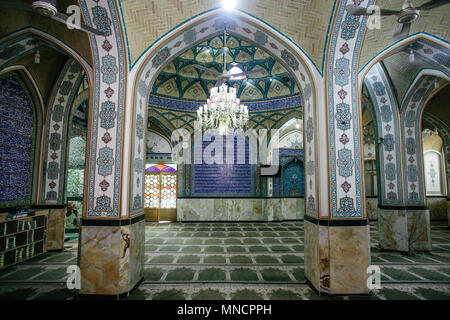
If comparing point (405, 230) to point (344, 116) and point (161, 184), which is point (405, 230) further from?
point (161, 184)

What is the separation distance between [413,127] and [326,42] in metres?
3.95

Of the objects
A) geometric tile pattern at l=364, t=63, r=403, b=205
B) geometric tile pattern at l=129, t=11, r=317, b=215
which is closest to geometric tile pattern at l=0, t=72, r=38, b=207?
geometric tile pattern at l=129, t=11, r=317, b=215

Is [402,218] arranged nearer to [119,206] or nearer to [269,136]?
[269,136]

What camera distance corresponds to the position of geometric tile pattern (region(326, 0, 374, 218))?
3.58 m

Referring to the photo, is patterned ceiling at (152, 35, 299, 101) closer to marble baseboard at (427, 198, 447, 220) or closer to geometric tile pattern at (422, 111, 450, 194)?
geometric tile pattern at (422, 111, 450, 194)

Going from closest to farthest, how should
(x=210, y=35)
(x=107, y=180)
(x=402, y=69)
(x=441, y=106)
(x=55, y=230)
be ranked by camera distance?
(x=107, y=180), (x=210, y=35), (x=402, y=69), (x=55, y=230), (x=441, y=106)

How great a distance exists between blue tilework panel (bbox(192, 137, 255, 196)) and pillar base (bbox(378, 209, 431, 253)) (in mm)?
4983

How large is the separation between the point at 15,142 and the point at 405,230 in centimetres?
903

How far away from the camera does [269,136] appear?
33.1ft

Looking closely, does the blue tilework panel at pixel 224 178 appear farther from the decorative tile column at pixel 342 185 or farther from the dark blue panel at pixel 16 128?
the decorative tile column at pixel 342 185

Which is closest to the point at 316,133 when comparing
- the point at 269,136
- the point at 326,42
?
the point at 326,42

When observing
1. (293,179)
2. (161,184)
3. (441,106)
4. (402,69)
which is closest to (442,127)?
(441,106)

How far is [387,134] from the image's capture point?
6.03 meters

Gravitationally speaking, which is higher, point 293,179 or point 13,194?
point 293,179
